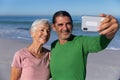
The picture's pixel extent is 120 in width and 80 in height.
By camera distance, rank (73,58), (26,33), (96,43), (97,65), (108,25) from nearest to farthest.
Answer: (108,25) → (96,43) → (73,58) → (97,65) → (26,33)

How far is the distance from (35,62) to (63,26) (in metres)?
0.37

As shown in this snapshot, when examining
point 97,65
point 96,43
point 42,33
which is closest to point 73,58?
point 96,43

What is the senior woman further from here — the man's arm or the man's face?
the man's arm

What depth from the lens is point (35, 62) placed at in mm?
3020

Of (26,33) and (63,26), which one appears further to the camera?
(26,33)

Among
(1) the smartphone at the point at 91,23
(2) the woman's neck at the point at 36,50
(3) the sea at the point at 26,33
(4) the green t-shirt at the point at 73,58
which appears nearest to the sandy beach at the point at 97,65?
(3) the sea at the point at 26,33

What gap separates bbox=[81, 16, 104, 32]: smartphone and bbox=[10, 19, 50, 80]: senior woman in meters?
0.59

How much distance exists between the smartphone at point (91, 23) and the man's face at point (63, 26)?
0.35 metres

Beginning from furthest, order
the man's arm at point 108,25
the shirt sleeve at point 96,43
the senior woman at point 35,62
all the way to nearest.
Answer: the senior woman at point 35,62 < the shirt sleeve at point 96,43 < the man's arm at point 108,25

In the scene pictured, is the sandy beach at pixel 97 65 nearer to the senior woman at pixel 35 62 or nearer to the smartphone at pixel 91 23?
the senior woman at pixel 35 62

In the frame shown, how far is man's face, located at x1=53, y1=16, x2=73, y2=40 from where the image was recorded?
2.84m

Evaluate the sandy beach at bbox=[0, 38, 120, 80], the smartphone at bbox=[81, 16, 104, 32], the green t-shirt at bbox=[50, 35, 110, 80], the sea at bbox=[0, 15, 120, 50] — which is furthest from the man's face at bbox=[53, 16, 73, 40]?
the sea at bbox=[0, 15, 120, 50]

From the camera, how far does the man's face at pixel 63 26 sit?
284 cm

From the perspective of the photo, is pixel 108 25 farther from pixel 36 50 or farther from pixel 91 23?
pixel 36 50
